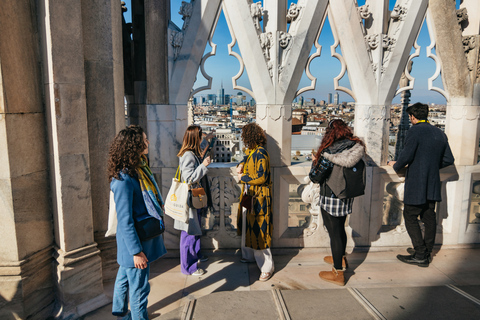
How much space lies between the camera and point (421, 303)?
9.67 ft

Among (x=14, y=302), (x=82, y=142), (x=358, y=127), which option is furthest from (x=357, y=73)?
(x=14, y=302)

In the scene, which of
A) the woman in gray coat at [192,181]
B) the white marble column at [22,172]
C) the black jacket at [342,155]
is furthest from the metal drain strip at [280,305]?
the white marble column at [22,172]

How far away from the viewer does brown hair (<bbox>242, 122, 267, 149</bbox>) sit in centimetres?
347

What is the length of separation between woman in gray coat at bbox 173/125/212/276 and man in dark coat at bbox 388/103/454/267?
203 centimetres

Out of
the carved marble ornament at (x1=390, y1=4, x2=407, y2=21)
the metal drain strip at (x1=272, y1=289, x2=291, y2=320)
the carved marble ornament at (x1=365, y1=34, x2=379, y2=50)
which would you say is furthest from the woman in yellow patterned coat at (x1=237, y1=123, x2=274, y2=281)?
the carved marble ornament at (x1=390, y1=4, x2=407, y2=21)

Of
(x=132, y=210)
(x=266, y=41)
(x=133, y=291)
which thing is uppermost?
(x=266, y=41)

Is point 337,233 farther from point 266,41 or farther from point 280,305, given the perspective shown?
point 266,41

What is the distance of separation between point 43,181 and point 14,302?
0.93 metres

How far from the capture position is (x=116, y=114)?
326cm

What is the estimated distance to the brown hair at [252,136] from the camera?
11.4 ft

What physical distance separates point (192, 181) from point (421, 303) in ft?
7.11

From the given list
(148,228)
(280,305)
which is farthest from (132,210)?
(280,305)

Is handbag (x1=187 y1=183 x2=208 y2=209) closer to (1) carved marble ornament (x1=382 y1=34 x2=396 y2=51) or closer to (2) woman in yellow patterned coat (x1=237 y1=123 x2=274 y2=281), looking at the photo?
(2) woman in yellow patterned coat (x1=237 y1=123 x2=274 y2=281)

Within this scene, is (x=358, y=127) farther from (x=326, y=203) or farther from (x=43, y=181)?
(x=43, y=181)
